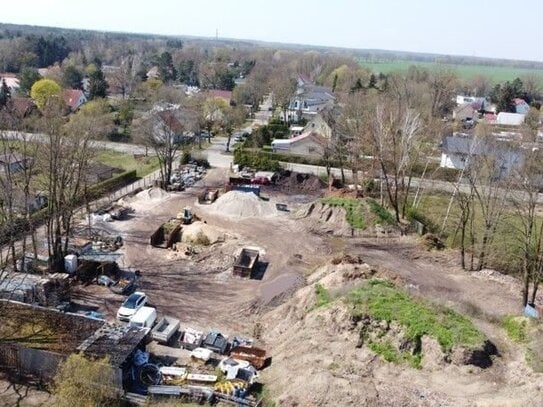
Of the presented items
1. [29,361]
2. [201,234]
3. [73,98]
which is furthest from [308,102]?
[29,361]

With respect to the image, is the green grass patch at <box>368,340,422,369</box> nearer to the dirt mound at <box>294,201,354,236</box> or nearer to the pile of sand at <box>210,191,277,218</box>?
the dirt mound at <box>294,201,354,236</box>

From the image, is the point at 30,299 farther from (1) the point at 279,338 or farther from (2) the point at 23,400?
(1) the point at 279,338

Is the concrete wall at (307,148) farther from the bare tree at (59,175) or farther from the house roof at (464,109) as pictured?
the house roof at (464,109)

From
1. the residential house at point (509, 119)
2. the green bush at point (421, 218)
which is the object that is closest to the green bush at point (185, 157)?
the green bush at point (421, 218)

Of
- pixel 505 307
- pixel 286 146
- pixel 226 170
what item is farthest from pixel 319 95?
pixel 505 307

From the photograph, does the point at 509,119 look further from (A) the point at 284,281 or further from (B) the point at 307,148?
(A) the point at 284,281

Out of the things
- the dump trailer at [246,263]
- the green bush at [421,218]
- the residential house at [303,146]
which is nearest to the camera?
the dump trailer at [246,263]
